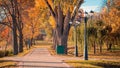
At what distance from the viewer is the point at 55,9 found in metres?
45.1

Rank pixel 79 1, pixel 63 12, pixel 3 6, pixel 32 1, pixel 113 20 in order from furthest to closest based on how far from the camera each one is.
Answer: pixel 113 20, pixel 32 1, pixel 3 6, pixel 63 12, pixel 79 1

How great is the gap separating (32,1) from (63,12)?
43.1 feet

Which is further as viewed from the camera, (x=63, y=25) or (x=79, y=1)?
(x=63, y=25)

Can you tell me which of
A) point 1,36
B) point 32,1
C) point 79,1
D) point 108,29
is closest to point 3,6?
point 32,1

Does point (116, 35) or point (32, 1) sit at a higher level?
point (32, 1)

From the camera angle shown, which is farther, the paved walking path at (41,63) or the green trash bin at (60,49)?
the green trash bin at (60,49)

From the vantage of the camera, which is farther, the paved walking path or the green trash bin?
the green trash bin

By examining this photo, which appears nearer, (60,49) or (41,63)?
(41,63)

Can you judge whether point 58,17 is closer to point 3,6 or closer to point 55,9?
point 55,9

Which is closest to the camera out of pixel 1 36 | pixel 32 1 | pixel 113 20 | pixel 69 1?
pixel 69 1

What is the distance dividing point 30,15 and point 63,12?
711 inches

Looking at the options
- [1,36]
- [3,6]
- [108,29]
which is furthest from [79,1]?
[1,36]

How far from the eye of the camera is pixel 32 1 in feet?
185

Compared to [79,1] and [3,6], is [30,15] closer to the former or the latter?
[3,6]
